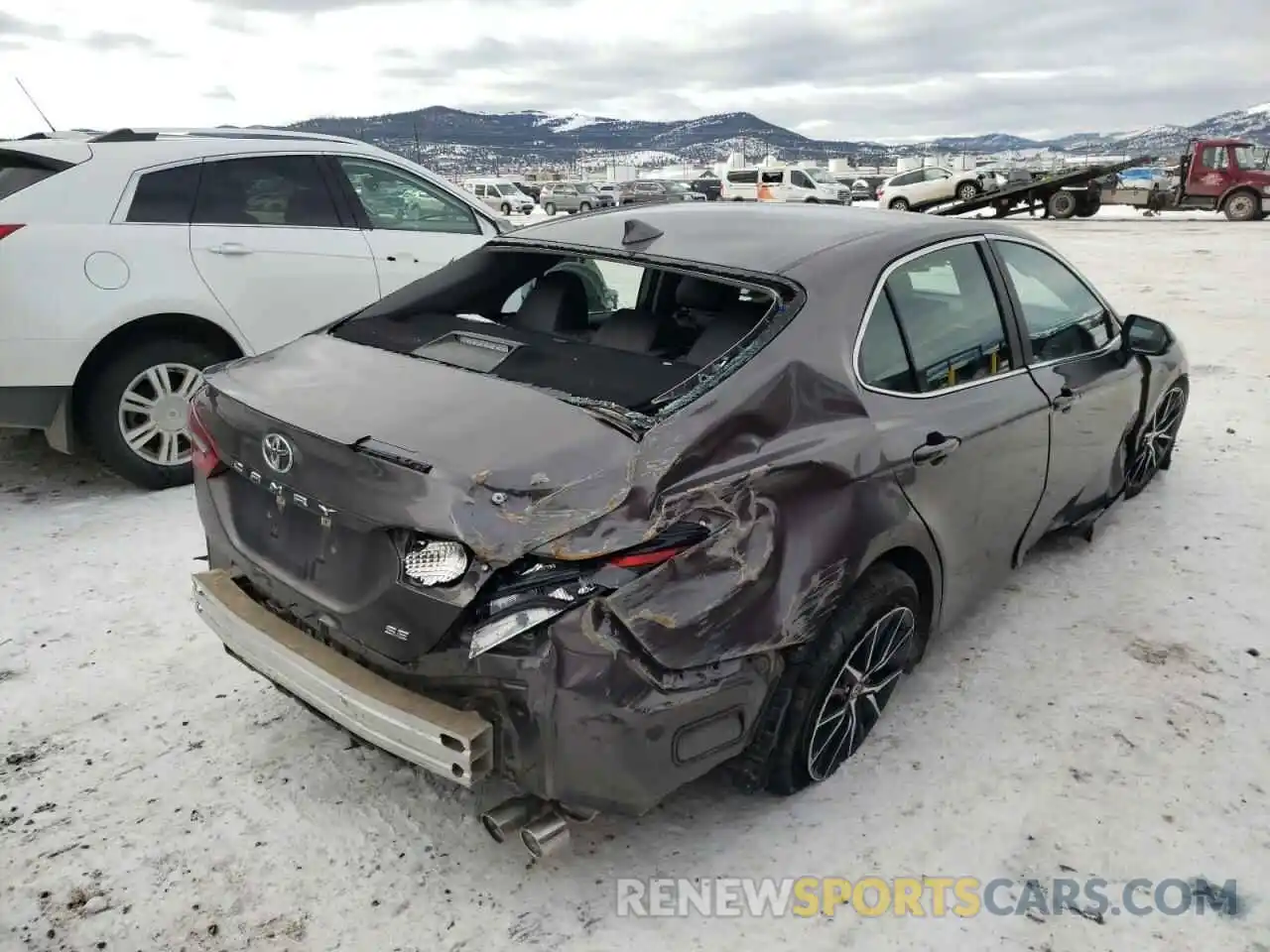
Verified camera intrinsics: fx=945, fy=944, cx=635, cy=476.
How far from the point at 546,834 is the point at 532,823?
0.15 feet

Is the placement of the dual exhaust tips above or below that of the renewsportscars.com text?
above

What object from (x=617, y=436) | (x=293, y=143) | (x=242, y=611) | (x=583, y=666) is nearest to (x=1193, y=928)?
(x=583, y=666)

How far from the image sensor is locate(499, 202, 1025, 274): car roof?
9.30ft

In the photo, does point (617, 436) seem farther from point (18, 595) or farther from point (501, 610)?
point (18, 595)

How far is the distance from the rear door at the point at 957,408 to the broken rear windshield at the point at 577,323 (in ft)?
1.47

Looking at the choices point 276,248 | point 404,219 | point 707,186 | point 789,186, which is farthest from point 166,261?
point 707,186

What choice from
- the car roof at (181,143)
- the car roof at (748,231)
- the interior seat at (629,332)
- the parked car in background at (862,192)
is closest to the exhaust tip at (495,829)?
the interior seat at (629,332)

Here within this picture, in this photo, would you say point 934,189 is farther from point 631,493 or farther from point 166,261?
point 631,493

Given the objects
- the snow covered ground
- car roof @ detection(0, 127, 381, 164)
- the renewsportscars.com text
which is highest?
car roof @ detection(0, 127, 381, 164)

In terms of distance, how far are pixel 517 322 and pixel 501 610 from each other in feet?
4.50

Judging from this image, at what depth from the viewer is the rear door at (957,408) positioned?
271 cm

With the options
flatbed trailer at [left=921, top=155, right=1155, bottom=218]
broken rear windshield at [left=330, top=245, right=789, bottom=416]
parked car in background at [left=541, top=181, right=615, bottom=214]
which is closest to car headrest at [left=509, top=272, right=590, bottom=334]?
broken rear windshield at [left=330, top=245, right=789, bottom=416]

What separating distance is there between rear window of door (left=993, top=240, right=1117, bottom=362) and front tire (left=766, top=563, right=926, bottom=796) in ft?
4.20

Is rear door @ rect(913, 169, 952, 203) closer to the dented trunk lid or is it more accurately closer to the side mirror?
the side mirror
